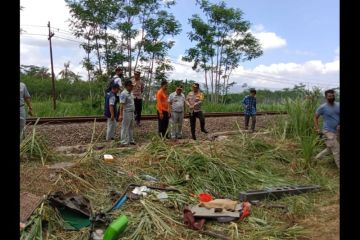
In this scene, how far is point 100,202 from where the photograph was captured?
5.83 m

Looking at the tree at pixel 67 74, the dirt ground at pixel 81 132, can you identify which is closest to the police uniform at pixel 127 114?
the dirt ground at pixel 81 132

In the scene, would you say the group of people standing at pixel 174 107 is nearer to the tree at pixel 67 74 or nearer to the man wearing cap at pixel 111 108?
the man wearing cap at pixel 111 108

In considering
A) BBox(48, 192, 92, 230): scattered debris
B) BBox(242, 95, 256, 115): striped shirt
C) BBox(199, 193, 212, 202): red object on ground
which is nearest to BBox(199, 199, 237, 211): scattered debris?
BBox(199, 193, 212, 202): red object on ground

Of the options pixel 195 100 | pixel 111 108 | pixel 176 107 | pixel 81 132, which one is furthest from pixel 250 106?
pixel 81 132

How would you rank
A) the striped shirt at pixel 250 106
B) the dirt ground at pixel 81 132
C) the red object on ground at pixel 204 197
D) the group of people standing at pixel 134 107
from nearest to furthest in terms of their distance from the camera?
1. the red object on ground at pixel 204 197
2. the group of people standing at pixel 134 107
3. the dirt ground at pixel 81 132
4. the striped shirt at pixel 250 106

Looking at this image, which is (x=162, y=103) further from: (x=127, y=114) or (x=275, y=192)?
(x=275, y=192)

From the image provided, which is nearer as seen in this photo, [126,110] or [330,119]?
[330,119]

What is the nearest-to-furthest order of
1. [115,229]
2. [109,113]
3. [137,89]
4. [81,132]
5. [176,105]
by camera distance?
[115,229] → [109,113] → [176,105] → [81,132] → [137,89]

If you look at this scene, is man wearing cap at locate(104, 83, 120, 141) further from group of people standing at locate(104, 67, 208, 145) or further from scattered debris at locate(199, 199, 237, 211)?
scattered debris at locate(199, 199, 237, 211)

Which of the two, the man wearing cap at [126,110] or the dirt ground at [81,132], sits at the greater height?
the man wearing cap at [126,110]

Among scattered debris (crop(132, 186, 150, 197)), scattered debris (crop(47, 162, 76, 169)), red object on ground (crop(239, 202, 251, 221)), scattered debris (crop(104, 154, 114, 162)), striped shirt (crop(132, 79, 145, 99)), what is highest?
striped shirt (crop(132, 79, 145, 99))

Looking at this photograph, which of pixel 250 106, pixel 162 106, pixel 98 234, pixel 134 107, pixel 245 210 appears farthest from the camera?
pixel 250 106

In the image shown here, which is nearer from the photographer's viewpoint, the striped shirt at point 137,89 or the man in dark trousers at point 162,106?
the man in dark trousers at point 162,106
